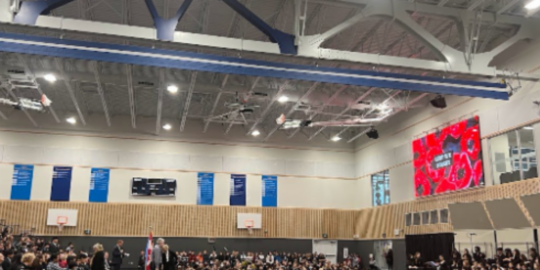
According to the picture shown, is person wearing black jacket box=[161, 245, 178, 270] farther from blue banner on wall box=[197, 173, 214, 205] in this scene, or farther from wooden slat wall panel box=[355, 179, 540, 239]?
wooden slat wall panel box=[355, 179, 540, 239]

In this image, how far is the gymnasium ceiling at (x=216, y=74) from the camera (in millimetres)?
14289

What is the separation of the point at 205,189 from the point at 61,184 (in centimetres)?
721

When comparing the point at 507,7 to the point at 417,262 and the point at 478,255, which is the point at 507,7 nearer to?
the point at 478,255

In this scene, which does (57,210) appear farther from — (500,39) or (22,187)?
(500,39)

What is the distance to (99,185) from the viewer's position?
2397cm

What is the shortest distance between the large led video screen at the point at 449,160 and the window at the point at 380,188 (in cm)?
304

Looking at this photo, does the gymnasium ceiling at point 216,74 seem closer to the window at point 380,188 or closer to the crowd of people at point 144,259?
the window at point 380,188

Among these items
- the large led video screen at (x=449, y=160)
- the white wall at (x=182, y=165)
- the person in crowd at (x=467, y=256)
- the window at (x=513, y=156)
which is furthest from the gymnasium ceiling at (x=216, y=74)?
the person in crowd at (x=467, y=256)

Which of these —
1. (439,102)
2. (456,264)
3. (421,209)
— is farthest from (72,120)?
(456,264)

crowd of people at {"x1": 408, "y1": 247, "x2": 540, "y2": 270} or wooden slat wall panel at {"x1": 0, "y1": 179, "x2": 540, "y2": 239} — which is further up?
wooden slat wall panel at {"x1": 0, "y1": 179, "x2": 540, "y2": 239}

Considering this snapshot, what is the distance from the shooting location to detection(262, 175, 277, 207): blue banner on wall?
85.6 feet

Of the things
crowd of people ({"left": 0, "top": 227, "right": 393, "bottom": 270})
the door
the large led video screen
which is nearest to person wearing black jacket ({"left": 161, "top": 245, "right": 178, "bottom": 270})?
crowd of people ({"left": 0, "top": 227, "right": 393, "bottom": 270})

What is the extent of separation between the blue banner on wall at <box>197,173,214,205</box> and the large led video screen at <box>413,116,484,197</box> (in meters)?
10.7

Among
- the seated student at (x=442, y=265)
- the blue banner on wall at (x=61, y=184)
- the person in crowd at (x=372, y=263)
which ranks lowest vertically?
the person in crowd at (x=372, y=263)
